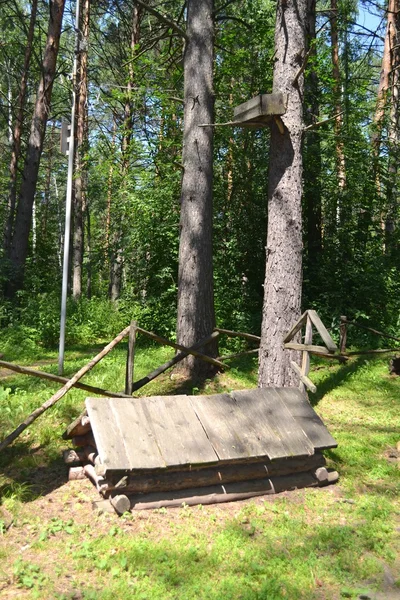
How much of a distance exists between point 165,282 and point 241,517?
28.1 ft

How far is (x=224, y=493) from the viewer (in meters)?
5.75

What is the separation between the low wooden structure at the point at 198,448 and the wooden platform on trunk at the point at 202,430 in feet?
0.03

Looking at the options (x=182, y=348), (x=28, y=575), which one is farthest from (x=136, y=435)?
(x=182, y=348)

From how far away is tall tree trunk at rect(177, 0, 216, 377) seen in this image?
9.34m

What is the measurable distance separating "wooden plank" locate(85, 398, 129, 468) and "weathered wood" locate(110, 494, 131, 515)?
1.33 ft

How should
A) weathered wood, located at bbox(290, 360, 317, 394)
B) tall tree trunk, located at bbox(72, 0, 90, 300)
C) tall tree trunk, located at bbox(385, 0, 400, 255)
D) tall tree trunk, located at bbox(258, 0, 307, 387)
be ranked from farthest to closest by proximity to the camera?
tall tree trunk, located at bbox(72, 0, 90, 300) < tall tree trunk, located at bbox(385, 0, 400, 255) < tall tree trunk, located at bbox(258, 0, 307, 387) < weathered wood, located at bbox(290, 360, 317, 394)

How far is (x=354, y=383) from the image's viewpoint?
9953 mm

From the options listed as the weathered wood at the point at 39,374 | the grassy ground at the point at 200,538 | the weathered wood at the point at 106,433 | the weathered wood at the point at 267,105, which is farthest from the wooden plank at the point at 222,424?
the weathered wood at the point at 267,105

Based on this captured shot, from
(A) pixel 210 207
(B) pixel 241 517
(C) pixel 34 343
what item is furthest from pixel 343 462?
(C) pixel 34 343

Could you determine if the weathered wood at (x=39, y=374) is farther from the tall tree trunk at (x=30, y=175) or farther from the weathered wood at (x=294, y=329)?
the tall tree trunk at (x=30, y=175)

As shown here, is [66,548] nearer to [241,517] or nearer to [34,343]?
[241,517]

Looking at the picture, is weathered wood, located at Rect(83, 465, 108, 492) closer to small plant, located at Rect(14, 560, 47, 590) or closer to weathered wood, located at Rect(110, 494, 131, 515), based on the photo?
weathered wood, located at Rect(110, 494, 131, 515)

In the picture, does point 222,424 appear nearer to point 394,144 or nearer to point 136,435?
point 136,435

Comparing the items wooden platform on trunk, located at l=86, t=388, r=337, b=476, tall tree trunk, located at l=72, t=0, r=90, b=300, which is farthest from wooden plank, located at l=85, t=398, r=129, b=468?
tall tree trunk, located at l=72, t=0, r=90, b=300
